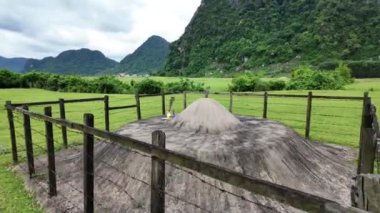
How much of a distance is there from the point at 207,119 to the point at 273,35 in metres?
95.7

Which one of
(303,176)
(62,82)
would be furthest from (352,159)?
(62,82)

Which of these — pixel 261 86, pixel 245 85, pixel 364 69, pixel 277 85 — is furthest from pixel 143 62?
pixel 261 86

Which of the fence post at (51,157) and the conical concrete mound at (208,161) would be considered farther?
the fence post at (51,157)

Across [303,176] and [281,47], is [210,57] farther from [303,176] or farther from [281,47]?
[303,176]

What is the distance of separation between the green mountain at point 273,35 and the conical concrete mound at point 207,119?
7341 cm

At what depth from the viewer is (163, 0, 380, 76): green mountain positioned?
7888 centimetres

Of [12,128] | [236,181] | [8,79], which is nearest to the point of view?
[236,181]

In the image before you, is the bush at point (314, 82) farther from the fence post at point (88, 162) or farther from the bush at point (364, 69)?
the fence post at point (88, 162)

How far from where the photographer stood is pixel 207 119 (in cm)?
688

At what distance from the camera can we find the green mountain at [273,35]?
Result: 259 ft

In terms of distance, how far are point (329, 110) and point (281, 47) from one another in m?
73.3

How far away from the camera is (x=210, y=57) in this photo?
356ft

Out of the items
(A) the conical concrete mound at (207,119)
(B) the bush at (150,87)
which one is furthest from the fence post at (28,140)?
(B) the bush at (150,87)

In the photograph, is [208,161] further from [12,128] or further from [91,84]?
[91,84]
